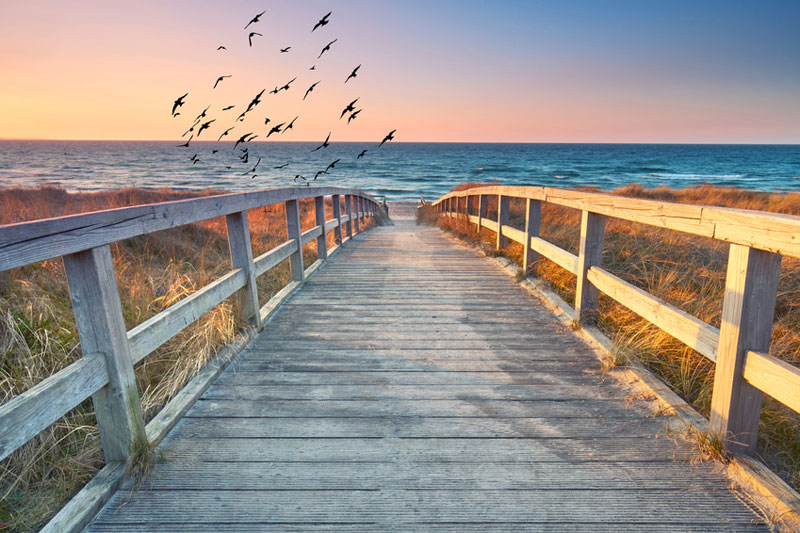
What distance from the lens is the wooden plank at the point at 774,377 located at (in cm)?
161

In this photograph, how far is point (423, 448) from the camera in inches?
83.3

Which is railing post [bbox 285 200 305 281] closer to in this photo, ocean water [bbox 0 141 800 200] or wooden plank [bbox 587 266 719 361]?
wooden plank [bbox 587 266 719 361]

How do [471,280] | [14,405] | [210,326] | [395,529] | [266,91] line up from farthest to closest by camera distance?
[471,280] < [210,326] < [266,91] < [395,529] < [14,405]

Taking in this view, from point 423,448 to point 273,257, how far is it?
2670 mm

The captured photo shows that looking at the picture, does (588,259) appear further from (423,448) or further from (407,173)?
(407,173)

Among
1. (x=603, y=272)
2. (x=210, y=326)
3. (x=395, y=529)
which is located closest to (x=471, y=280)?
(x=603, y=272)

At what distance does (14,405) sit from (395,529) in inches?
53.0

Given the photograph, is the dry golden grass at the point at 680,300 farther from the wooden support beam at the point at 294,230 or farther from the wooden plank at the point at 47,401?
the wooden plank at the point at 47,401

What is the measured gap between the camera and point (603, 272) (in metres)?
3.30

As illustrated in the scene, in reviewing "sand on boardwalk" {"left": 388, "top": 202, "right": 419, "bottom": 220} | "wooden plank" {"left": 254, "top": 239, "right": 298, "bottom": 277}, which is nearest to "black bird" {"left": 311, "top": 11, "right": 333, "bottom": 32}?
"wooden plank" {"left": 254, "top": 239, "right": 298, "bottom": 277}

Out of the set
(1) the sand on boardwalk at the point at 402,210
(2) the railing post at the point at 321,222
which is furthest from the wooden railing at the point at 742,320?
(1) the sand on boardwalk at the point at 402,210

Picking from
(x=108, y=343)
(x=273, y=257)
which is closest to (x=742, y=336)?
(x=108, y=343)

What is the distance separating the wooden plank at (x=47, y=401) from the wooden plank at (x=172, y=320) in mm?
237

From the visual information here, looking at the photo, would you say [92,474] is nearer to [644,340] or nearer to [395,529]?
[395,529]
